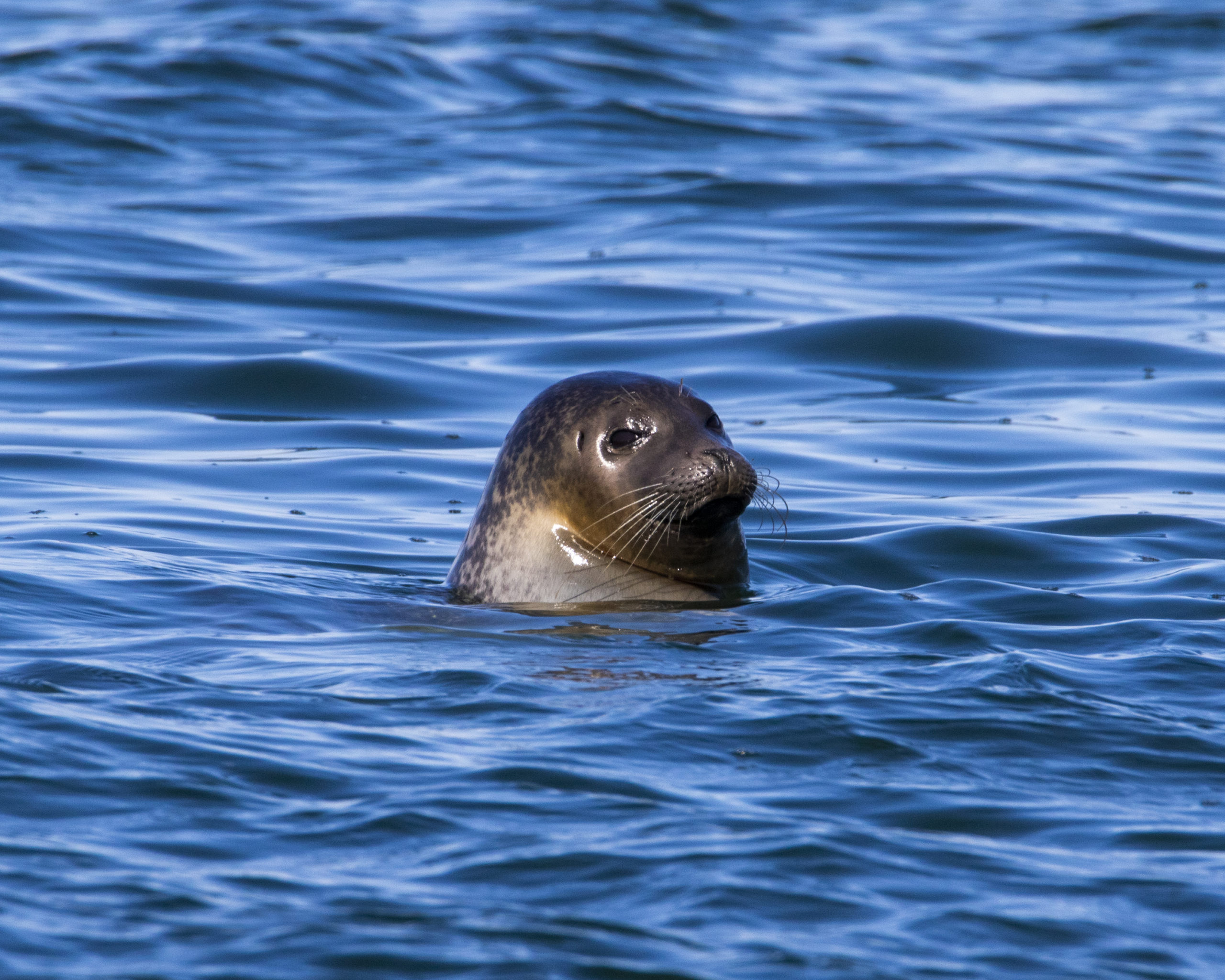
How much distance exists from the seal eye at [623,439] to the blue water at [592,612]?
2.45 feet

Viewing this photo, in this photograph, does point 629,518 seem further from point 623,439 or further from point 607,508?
point 623,439

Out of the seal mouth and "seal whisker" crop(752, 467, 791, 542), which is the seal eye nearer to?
the seal mouth

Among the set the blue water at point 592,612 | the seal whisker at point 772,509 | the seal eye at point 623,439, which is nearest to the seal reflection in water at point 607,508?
the seal eye at point 623,439

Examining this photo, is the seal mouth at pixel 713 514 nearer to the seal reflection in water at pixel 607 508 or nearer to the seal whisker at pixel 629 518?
the seal reflection in water at pixel 607 508

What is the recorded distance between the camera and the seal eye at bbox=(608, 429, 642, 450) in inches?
292

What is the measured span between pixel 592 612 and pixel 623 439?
0.69m

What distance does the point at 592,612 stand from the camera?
735 cm

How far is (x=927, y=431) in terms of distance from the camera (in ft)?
40.2

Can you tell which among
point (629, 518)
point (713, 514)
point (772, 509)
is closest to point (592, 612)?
point (629, 518)

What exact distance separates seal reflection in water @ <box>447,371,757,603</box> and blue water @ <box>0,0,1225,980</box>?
35 centimetres

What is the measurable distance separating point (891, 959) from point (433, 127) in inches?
802

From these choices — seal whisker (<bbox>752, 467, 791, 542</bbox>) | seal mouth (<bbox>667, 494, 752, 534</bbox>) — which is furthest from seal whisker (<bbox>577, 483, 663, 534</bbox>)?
seal whisker (<bbox>752, 467, 791, 542</bbox>)

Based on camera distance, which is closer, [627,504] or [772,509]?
[627,504]

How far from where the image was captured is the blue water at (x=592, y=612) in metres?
4.18
